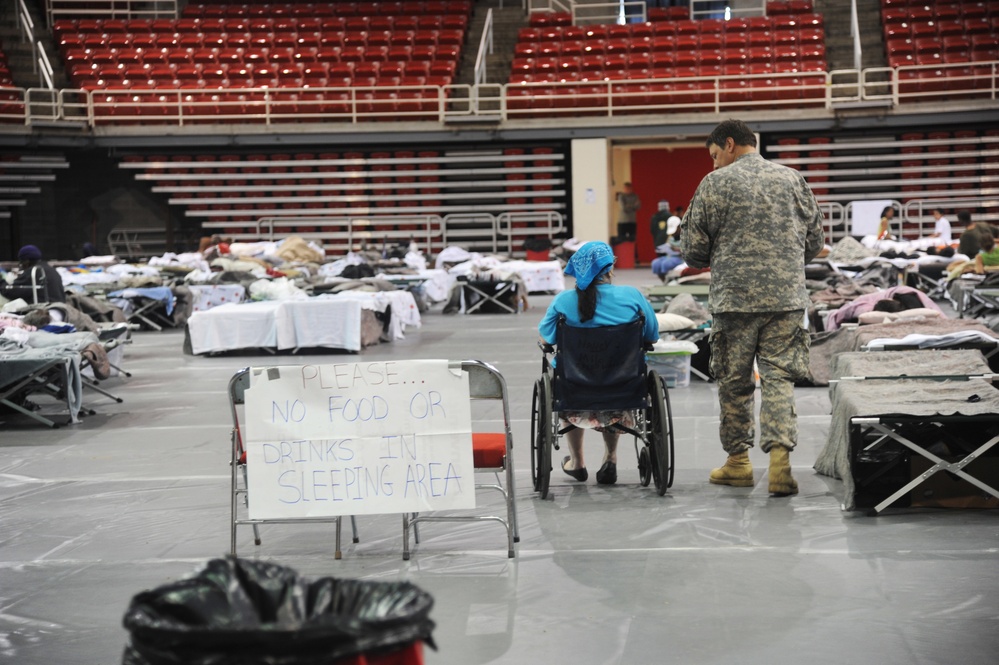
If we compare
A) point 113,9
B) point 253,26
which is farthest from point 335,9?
point 113,9

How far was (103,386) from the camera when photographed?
10281 mm

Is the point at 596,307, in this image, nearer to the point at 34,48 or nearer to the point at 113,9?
the point at 34,48

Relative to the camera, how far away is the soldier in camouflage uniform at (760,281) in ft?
17.8

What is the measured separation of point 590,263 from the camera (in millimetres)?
5637

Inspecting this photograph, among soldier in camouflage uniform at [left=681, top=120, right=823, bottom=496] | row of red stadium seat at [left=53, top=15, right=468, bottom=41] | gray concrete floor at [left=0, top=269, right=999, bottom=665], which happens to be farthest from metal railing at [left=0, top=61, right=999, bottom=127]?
soldier in camouflage uniform at [left=681, top=120, right=823, bottom=496]

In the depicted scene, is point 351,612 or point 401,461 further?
point 401,461

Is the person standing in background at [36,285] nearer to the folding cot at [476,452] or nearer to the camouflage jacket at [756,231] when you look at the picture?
the folding cot at [476,452]

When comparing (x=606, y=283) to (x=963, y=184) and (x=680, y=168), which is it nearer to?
(x=963, y=184)

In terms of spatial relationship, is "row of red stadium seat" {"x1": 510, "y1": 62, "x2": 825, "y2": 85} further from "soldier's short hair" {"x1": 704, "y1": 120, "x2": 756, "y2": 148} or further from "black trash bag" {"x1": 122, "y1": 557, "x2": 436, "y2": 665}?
"black trash bag" {"x1": 122, "y1": 557, "x2": 436, "y2": 665}

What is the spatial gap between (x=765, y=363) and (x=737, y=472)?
59 centimetres

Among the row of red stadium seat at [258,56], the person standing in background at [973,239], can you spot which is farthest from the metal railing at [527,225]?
the person standing in background at [973,239]

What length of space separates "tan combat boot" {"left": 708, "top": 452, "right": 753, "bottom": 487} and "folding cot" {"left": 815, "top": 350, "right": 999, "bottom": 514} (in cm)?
42

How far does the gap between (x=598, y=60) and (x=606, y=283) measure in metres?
20.2

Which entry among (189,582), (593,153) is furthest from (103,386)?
(593,153)
